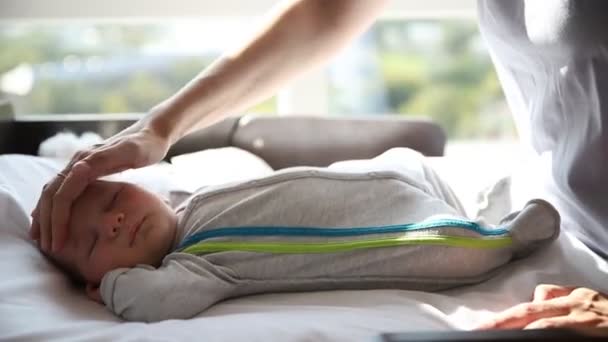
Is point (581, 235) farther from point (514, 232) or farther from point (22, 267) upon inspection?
point (22, 267)

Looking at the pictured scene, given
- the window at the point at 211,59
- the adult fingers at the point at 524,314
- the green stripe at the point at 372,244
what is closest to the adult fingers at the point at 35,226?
the green stripe at the point at 372,244

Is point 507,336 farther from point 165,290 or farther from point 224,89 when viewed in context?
point 224,89

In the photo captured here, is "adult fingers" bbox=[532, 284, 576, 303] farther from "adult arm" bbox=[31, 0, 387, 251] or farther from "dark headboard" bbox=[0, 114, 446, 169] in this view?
"dark headboard" bbox=[0, 114, 446, 169]

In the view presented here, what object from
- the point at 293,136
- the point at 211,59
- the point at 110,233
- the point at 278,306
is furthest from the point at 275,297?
the point at 211,59

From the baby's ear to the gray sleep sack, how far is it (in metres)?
0.04

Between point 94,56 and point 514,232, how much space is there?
1.92 metres

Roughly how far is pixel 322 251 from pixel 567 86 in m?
0.35

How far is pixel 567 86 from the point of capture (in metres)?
1.00

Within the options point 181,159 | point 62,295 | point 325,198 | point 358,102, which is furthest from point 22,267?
point 358,102

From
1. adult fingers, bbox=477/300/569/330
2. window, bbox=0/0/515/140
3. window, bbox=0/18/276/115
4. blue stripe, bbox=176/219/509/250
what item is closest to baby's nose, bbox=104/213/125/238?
blue stripe, bbox=176/219/509/250

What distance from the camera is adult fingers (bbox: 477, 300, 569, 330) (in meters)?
0.82

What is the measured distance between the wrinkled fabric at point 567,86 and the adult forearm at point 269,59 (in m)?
0.21

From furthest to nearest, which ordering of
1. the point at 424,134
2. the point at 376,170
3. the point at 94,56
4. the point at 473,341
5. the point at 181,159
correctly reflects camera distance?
1. the point at 94,56
2. the point at 424,134
3. the point at 181,159
4. the point at 376,170
5. the point at 473,341

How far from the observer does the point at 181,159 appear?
1.48 meters
